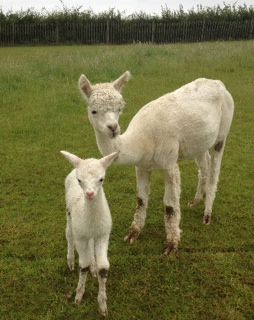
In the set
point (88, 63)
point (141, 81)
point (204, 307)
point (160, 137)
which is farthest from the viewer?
point (88, 63)

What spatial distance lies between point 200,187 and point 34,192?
261 cm

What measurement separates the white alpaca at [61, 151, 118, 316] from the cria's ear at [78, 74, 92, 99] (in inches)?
35.2

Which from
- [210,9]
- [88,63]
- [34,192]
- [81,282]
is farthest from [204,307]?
[210,9]

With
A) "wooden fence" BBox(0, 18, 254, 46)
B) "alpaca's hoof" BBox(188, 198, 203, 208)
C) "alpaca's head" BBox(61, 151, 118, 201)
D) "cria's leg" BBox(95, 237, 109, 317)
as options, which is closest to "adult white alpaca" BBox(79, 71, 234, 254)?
"alpaca's hoof" BBox(188, 198, 203, 208)

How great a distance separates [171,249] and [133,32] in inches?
1221

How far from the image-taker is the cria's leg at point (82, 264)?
4.56 m

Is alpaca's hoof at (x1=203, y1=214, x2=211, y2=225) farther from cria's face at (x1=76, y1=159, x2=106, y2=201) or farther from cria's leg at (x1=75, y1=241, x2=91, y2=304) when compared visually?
cria's face at (x1=76, y1=159, x2=106, y2=201)

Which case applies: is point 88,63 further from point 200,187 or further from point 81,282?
point 81,282

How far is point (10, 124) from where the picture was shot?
11250 millimetres

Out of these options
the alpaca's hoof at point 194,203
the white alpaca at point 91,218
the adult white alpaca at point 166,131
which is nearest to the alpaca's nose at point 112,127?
the adult white alpaca at point 166,131

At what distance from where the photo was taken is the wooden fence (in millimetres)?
34562

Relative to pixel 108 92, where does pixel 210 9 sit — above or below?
above

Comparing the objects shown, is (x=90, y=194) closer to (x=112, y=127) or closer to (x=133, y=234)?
(x=112, y=127)

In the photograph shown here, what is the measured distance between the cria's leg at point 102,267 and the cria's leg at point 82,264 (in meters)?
0.14
